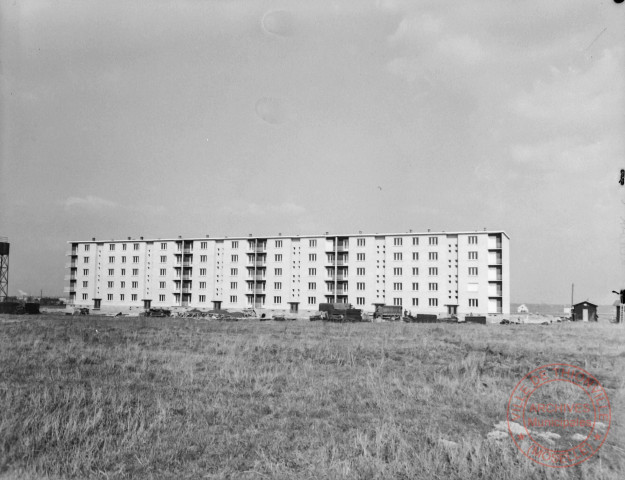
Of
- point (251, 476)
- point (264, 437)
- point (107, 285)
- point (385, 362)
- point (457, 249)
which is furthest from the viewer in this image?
point (107, 285)

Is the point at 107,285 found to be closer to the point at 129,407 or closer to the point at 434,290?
the point at 434,290

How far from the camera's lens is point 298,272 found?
258 feet

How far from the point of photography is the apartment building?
6938 centimetres

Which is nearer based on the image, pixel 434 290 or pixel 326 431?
pixel 326 431

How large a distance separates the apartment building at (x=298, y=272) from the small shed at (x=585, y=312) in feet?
42.3

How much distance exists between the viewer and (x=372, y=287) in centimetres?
7425

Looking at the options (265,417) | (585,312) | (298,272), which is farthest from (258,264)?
(265,417)

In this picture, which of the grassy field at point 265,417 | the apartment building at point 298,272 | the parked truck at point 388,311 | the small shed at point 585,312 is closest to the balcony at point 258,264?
the apartment building at point 298,272

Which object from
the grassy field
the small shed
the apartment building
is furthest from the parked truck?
the grassy field

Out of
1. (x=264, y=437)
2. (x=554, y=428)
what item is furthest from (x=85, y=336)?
(x=554, y=428)

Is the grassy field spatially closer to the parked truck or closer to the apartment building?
the parked truck

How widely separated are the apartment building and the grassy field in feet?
179

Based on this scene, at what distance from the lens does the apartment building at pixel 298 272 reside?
228ft

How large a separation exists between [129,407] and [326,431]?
417cm
